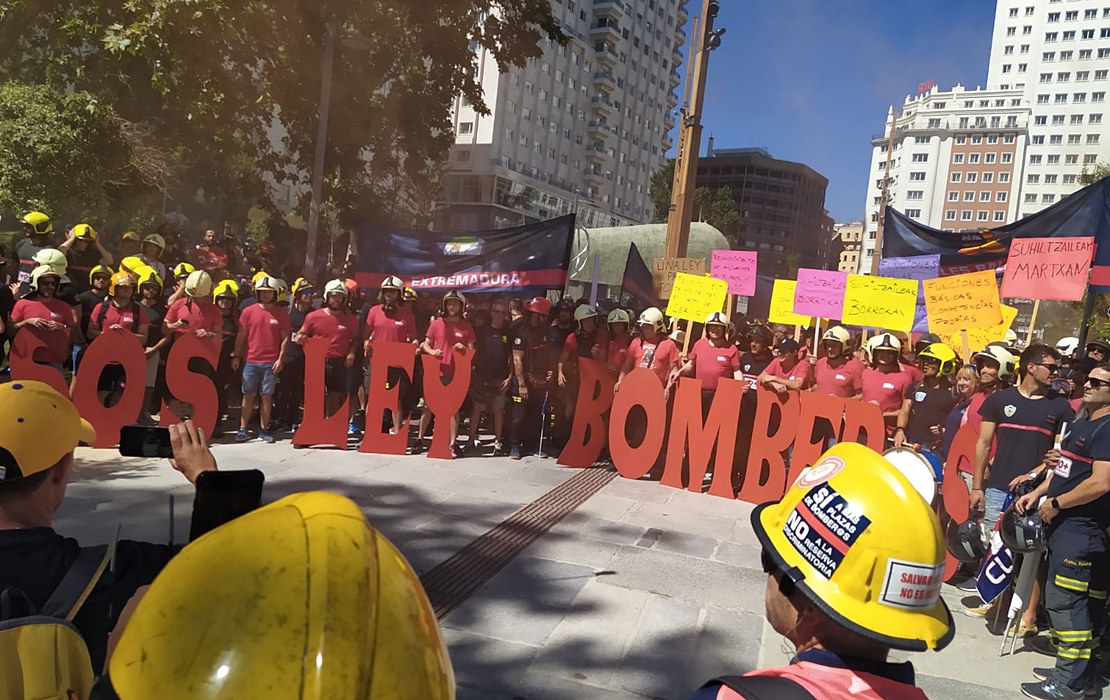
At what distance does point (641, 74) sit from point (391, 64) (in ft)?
228

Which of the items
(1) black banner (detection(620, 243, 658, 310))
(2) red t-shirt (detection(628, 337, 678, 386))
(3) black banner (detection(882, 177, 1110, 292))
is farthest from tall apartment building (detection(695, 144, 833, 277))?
(2) red t-shirt (detection(628, 337, 678, 386))

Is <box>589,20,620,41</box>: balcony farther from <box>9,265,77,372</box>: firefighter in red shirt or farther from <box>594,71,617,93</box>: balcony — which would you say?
<box>9,265,77,372</box>: firefighter in red shirt

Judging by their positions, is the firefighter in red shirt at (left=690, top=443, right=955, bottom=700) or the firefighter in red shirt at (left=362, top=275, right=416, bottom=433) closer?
the firefighter in red shirt at (left=690, top=443, right=955, bottom=700)

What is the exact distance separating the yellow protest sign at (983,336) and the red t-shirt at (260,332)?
289 inches

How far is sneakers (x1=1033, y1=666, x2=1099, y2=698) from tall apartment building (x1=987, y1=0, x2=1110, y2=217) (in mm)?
107662

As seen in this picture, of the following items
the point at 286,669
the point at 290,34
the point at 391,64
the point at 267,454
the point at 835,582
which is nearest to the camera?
the point at 286,669

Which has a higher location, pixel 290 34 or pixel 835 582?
pixel 290 34

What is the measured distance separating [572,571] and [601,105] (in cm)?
7290

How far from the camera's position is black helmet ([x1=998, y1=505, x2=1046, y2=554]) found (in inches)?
173

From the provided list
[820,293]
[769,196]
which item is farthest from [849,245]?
[820,293]

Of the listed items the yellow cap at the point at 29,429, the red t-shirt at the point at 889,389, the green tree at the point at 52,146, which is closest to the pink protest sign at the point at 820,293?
the red t-shirt at the point at 889,389

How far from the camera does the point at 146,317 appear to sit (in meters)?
7.41

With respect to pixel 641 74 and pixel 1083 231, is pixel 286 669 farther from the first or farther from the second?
pixel 641 74

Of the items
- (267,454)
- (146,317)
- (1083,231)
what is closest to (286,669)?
(267,454)
